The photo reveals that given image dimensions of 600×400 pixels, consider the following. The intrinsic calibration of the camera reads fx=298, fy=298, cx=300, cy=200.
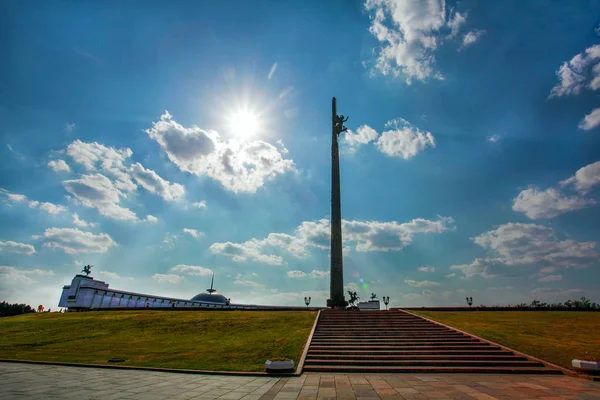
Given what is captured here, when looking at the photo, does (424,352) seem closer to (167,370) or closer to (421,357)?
(421,357)

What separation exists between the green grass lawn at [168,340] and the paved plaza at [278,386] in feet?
7.13

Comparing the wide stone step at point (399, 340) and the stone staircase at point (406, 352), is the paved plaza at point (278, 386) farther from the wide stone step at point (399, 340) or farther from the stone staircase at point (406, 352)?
the wide stone step at point (399, 340)

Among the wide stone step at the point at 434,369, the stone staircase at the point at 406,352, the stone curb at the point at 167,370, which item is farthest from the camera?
the stone staircase at the point at 406,352

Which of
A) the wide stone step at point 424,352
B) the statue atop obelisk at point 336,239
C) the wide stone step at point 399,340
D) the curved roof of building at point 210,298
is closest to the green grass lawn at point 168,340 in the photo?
the wide stone step at point 399,340

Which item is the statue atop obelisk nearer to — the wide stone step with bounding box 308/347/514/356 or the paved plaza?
the wide stone step with bounding box 308/347/514/356

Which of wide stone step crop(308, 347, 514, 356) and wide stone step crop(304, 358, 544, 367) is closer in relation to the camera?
wide stone step crop(304, 358, 544, 367)

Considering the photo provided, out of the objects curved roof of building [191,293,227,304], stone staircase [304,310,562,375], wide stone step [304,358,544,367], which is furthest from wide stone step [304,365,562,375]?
curved roof of building [191,293,227,304]

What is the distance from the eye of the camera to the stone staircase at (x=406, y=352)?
13.1m

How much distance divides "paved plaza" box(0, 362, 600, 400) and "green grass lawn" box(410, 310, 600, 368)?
11.4 ft

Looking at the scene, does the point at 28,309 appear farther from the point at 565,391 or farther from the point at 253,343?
the point at 565,391

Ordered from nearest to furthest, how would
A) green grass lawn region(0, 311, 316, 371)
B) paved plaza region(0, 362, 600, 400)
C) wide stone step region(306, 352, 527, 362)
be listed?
paved plaza region(0, 362, 600, 400), wide stone step region(306, 352, 527, 362), green grass lawn region(0, 311, 316, 371)

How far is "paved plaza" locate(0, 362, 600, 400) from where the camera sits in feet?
28.7

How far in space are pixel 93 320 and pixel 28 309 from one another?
65.8 m

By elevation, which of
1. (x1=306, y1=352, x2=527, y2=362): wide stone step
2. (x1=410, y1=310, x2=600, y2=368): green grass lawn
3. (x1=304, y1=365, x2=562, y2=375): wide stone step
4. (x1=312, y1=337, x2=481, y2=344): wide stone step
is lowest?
(x1=304, y1=365, x2=562, y2=375): wide stone step
